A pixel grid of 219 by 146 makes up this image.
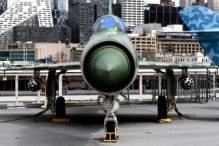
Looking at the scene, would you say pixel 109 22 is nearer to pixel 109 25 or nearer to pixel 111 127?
pixel 109 25

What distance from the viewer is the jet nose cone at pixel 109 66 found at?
13102 mm

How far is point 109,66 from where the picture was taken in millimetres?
13062

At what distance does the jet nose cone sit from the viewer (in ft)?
43.0

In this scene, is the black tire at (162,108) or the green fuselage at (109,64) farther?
the black tire at (162,108)

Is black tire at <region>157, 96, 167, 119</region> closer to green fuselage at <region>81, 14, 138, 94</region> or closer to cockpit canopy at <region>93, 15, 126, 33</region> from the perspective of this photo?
cockpit canopy at <region>93, 15, 126, 33</region>

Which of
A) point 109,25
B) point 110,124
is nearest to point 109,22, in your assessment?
point 109,25

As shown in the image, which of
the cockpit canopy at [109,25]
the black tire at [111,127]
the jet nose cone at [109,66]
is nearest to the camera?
the jet nose cone at [109,66]

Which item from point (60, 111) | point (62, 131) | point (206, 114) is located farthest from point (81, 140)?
point (206, 114)

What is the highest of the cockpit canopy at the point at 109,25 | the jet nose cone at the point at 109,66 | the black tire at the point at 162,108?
the cockpit canopy at the point at 109,25

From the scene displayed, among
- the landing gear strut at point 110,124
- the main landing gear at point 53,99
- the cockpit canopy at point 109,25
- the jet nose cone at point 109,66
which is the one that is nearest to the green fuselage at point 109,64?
the jet nose cone at point 109,66

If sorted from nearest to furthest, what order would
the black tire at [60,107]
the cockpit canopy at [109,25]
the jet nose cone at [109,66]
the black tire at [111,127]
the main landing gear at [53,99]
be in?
the jet nose cone at [109,66]
the black tire at [111,127]
the cockpit canopy at [109,25]
the black tire at [60,107]
the main landing gear at [53,99]

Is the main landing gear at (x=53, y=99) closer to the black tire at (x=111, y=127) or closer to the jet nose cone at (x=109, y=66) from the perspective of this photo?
the black tire at (x=111, y=127)

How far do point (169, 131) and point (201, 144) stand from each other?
2.91 metres

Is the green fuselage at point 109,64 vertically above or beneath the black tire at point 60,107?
above
